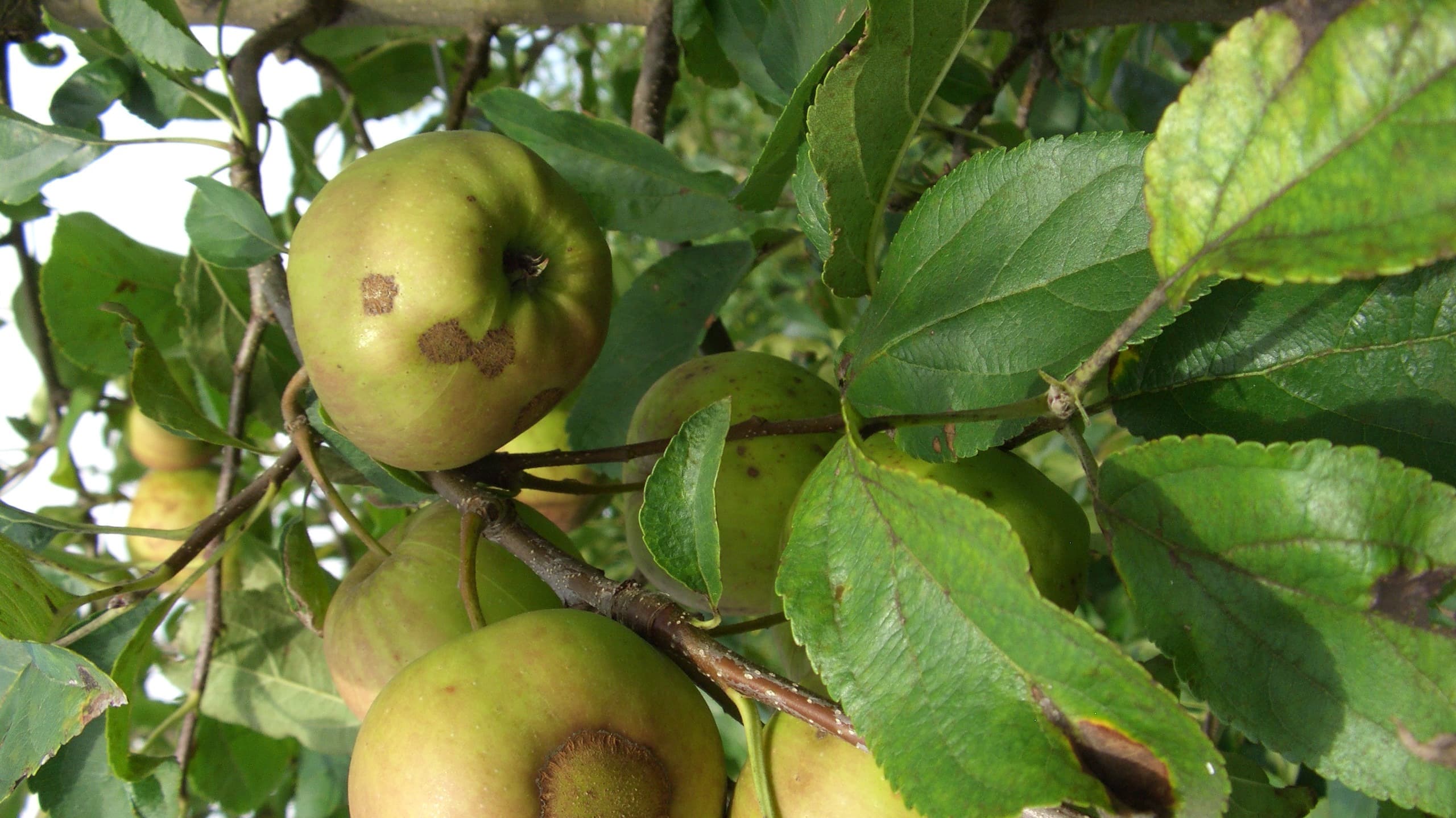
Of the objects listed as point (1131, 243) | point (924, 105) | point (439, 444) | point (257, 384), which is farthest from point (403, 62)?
point (1131, 243)

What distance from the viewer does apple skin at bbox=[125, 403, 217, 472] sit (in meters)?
1.95

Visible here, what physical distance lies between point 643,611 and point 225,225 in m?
0.61

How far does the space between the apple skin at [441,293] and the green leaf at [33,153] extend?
1.69 ft

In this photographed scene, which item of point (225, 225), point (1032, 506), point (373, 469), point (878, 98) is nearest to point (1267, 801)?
point (1032, 506)

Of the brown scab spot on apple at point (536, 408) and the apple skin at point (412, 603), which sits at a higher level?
the brown scab spot on apple at point (536, 408)

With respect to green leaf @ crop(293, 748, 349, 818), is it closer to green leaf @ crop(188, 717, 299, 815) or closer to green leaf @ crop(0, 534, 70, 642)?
green leaf @ crop(188, 717, 299, 815)

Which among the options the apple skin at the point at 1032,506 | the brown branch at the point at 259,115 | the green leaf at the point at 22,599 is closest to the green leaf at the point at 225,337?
the brown branch at the point at 259,115

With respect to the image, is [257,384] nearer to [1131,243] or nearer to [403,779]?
[403,779]

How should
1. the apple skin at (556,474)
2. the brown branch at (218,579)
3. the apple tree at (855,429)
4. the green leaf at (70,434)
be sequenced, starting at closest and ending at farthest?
the apple tree at (855,429) → the brown branch at (218,579) → the apple skin at (556,474) → the green leaf at (70,434)

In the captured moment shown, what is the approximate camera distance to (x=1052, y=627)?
1.77ft

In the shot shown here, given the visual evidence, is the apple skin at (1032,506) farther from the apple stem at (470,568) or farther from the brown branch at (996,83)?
the brown branch at (996,83)

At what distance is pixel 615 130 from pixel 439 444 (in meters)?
0.42

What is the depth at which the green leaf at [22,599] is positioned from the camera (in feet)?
2.63

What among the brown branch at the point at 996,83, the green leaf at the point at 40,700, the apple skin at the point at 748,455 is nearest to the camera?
the green leaf at the point at 40,700
